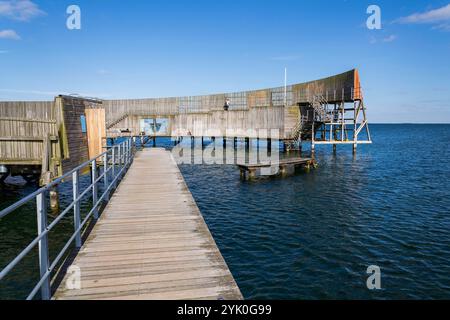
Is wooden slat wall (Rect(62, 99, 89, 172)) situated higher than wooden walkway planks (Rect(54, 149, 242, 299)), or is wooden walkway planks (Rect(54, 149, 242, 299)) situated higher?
wooden slat wall (Rect(62, 99, 89, 172))

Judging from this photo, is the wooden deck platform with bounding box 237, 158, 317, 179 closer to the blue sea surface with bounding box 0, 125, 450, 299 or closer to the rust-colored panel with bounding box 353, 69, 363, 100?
the blue sea surface with bounding box 0, 125, 450, 299

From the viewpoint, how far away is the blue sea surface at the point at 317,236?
9.55m

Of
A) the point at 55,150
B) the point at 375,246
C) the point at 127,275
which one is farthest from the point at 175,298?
the point at 55,150

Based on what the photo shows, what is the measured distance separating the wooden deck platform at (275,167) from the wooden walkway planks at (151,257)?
15.8 meters

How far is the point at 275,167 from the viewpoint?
2902cm

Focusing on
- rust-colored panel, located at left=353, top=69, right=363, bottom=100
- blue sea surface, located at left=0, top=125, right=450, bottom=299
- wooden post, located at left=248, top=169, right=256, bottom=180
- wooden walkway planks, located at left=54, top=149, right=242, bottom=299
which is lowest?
blue sea surface, located at left=0, top=125, right=450, bottom=299

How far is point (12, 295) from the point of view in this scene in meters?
9.02

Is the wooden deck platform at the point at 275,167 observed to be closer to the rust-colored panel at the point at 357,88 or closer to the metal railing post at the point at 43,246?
the rust-colored panel at the point at 357,88

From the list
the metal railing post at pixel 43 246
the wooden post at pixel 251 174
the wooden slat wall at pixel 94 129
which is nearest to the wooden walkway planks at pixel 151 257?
the metal railing post at pixel 43 246

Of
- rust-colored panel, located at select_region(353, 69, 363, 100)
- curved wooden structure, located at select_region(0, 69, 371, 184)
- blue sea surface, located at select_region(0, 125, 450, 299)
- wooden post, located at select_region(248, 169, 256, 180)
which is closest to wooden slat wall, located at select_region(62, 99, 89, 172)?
Answer: curved wooden structure, located at select_region(0, 69, 371, 184)

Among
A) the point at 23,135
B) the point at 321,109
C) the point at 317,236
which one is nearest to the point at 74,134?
the point at 23,135

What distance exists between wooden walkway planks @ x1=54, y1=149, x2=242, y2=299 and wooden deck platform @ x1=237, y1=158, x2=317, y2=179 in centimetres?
1582

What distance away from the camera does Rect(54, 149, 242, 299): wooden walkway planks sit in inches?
194

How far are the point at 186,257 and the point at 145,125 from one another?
43.8 metres
